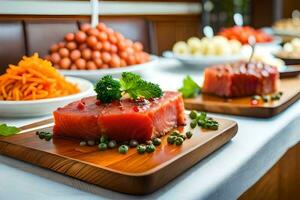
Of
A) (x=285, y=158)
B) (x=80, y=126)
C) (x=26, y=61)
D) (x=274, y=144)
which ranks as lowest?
(x=285, y=158)

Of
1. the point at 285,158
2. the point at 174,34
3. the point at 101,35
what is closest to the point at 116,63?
the point at 101,35

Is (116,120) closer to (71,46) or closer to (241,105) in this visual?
(241,105)

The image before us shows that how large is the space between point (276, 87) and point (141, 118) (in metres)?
0.77

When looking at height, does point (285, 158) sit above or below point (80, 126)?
below

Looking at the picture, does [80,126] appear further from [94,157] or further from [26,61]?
[26,61]

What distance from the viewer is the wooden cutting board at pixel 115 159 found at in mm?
702

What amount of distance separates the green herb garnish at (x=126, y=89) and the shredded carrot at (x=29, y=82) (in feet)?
0.99

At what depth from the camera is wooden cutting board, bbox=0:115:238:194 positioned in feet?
2.30

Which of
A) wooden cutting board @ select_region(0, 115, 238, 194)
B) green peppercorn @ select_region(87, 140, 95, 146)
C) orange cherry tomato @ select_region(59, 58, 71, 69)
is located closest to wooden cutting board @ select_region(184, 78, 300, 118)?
wooden cutting board @ select_region(0, 115, 238, 194)

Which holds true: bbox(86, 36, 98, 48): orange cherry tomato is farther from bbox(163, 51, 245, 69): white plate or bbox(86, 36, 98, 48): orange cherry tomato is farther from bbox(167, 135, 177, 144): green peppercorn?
bbox(167, 135, 177, 144): green peppercorn

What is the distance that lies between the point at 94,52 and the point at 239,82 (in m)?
0.66

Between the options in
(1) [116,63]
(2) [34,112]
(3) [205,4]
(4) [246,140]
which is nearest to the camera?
(4) [246,140]

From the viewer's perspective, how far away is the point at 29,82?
121 cm

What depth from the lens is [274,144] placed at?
3.48ft
